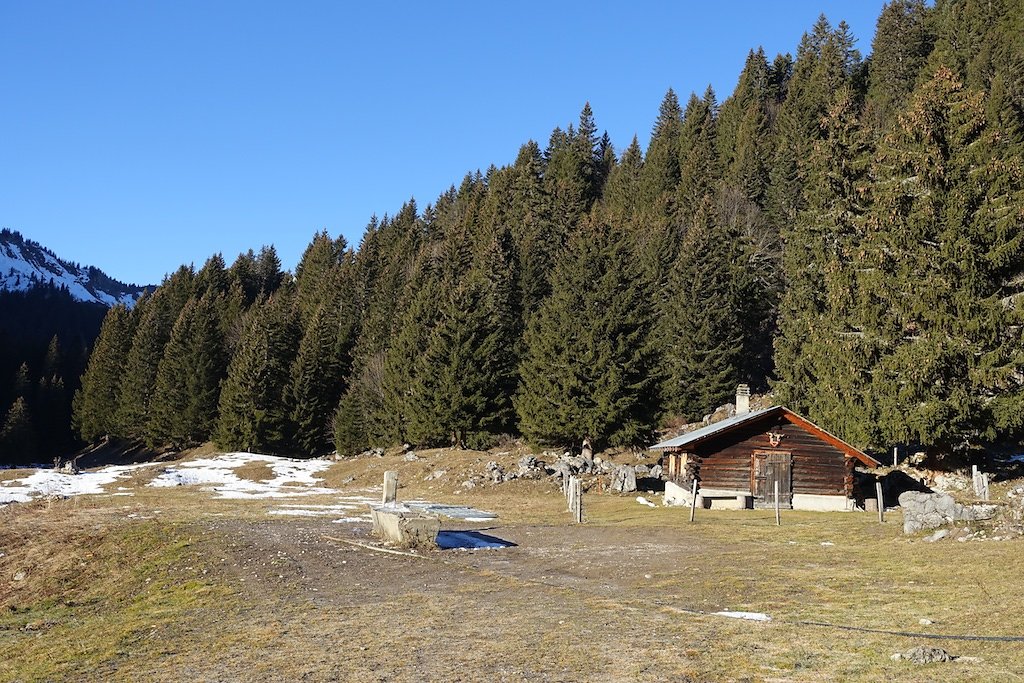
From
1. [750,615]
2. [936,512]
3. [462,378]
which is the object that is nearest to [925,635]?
[750,615]

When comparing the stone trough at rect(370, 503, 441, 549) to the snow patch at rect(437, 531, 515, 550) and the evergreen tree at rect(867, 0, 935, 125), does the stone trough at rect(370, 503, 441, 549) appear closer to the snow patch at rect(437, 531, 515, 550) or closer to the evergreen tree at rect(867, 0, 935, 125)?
the snow patch at rect(437, 531, 515, 550)

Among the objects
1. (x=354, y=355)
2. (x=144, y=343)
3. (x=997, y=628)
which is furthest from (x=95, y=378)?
(x=997, y=628)

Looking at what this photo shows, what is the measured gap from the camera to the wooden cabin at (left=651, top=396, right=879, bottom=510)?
35.0 metres

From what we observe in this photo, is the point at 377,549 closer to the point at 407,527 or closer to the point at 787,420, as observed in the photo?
the point at 407,527

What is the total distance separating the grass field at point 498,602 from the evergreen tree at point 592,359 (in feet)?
69.8

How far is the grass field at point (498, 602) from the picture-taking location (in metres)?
10.1

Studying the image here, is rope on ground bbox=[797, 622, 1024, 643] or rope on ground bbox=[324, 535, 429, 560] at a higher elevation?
rope on ground bbox=[797, 622, 1024, 643]

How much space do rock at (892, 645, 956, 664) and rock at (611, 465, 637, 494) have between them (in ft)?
102

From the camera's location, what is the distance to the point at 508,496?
39.3 meters

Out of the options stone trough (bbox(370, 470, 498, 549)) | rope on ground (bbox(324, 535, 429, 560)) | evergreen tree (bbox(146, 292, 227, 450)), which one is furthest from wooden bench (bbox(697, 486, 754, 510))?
evergreen tree (bbox(146, 292, 227, 450))

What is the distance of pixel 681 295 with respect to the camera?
2341 inches

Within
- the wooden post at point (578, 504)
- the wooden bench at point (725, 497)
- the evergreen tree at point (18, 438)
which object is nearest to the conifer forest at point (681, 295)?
the evergreen tree at point (18, 438)

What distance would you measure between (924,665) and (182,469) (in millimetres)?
52271

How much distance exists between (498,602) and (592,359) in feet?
119
